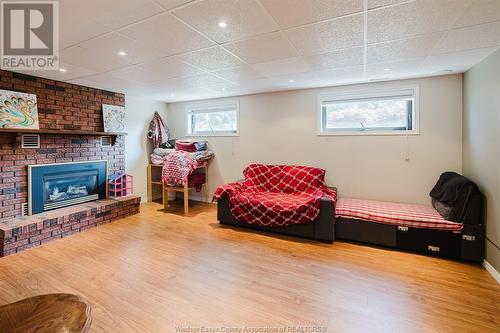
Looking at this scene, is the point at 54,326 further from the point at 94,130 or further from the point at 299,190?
the point at 94,130

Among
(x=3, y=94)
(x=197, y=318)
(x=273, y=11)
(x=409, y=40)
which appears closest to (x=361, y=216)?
(x=409, y=40)

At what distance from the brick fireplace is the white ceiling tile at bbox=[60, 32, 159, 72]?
109 centimetres

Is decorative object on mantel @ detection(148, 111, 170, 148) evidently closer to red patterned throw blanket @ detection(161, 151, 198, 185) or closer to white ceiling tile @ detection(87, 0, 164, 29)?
red patterned throw blanket @ detection(161, 151, 198, 185)

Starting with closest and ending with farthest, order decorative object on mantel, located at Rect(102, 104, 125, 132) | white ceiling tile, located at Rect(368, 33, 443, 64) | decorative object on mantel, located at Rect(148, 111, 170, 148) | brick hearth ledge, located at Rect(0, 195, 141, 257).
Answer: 1. white ceiling tile, located at Rect(368, 33, 443, 64)
2. brick hearth ledge, located at Rect(0, 195, 141, 257)
3. decorative object on mantel, located at Rect(102, 104, 125, 132)
4. decorative object on mantel, located at Rect(148, 111, 170, 148)

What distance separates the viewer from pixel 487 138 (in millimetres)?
2482

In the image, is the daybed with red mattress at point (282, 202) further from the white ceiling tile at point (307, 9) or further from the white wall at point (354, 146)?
the white ceiling tile at point (307, 9)

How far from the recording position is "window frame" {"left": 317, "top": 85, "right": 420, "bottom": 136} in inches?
134

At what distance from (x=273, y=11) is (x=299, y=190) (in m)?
2.66

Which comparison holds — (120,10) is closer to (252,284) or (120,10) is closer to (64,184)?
(252,284)

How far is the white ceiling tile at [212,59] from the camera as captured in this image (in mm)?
2486

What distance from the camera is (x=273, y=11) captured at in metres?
1.73

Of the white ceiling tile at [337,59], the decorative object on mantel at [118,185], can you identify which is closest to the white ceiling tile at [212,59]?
the white ceiling tile at [337,59]

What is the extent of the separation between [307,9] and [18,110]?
3699 millimetres

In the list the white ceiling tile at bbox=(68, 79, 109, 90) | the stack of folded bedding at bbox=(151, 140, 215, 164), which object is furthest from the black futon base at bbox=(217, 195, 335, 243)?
the white ceiling tile at bbox=(68, 79, 109, 90)
